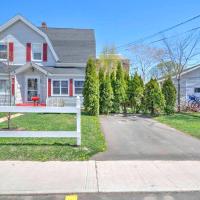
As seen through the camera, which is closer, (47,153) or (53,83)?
(47,153)

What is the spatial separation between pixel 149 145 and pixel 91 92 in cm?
904

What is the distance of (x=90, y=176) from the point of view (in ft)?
18.9

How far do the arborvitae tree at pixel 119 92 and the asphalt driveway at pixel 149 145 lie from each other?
698 centimetres

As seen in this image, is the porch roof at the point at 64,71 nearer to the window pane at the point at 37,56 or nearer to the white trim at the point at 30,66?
the white trim at the point at 30,66

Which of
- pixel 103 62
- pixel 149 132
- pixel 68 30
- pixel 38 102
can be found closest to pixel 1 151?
pixel 149 132

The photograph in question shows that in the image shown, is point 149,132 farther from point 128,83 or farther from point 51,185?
point 128,83

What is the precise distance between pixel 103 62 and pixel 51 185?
142ft

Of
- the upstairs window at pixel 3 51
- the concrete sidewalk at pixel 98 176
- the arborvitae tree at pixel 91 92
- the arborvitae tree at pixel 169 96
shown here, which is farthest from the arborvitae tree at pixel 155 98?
the upstairs window at pixel 3 51

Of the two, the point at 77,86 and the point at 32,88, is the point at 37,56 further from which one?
the point at 77,86

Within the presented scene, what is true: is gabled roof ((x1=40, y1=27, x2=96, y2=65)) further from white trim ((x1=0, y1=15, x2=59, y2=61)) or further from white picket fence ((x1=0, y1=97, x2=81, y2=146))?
white picket fence ((x1=0, y1=97, x2=81, y2=146))

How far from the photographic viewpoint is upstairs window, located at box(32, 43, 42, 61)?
23.7m

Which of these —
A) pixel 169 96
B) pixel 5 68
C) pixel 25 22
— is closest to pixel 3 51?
pixel 5 68

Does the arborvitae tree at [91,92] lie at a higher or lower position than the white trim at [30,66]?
lower

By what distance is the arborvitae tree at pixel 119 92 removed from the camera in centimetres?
1884
